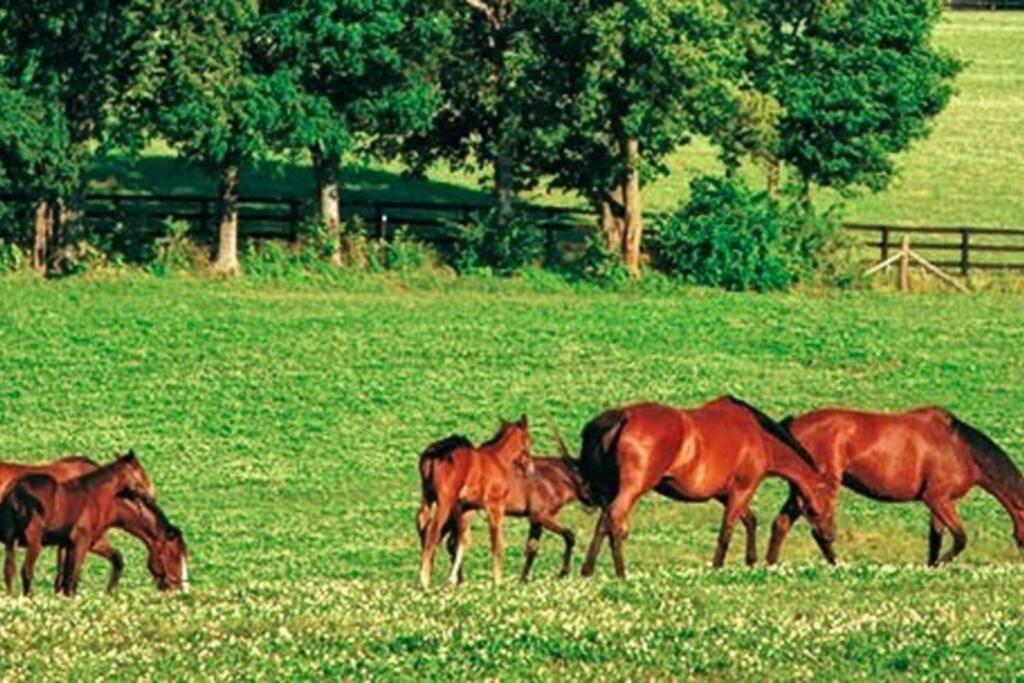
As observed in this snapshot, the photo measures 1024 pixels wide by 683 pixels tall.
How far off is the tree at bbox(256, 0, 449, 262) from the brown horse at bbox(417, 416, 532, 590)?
115 feet

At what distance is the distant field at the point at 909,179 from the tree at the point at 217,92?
35.1 feet

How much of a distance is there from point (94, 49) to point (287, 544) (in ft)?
89.0

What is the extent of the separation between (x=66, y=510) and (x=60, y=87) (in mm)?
36614

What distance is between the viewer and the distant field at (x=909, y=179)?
83500 millimetres

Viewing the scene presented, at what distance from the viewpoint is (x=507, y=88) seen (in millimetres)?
65188

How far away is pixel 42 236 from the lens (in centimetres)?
6250

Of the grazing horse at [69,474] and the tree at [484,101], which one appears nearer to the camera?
the grazing horse at [69,474]

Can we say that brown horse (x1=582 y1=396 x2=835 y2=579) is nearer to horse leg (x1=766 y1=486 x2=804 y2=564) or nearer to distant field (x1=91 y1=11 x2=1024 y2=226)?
horse leg (x1=766 y1=486 x2=804 y2=564)

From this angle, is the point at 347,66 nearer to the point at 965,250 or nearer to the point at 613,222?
the point at 613,222

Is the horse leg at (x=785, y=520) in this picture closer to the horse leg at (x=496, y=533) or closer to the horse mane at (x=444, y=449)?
the horse leg at (x=496, y=533)

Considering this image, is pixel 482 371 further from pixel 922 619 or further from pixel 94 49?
pixel 922 619

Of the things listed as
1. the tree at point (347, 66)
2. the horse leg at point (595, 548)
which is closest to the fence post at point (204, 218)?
the tree at point (347, 66)

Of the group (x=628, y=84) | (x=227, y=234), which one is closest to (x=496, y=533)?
(x=227, y=234)

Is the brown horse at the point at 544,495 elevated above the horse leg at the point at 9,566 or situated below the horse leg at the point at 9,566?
above
